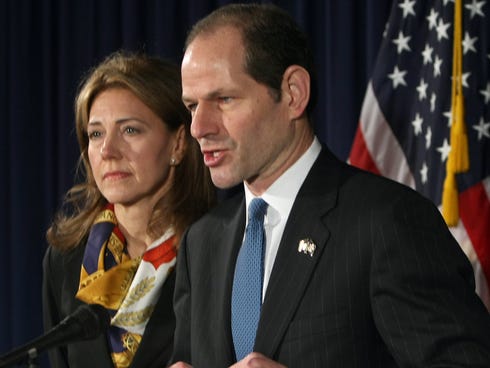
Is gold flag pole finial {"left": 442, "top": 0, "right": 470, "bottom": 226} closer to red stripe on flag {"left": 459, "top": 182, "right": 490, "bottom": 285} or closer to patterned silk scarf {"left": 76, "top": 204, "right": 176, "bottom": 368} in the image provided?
red stripe on flag {"left": 459, "top": 182, "right": 490, "bottom": 285}

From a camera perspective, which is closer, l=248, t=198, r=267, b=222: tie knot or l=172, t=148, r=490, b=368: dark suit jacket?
l=172, t=148, r=490, b=368: dark suit jacket

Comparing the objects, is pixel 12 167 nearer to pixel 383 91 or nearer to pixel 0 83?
pixel 0 83

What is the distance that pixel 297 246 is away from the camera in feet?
5.38

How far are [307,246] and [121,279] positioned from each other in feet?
3.11

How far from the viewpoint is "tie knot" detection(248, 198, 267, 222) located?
172cm

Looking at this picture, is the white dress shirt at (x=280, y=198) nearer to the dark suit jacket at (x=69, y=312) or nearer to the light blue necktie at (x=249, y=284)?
the light blue necktie at (x=249, y=284)

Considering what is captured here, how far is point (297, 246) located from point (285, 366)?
0.22 metres

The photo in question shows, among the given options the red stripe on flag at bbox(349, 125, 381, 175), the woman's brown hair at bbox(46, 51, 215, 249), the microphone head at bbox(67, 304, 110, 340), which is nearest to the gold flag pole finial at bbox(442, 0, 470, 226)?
the red stripe on flag at bbox(349, 125, 381, 175)

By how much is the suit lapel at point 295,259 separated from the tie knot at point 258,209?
66 millimetres

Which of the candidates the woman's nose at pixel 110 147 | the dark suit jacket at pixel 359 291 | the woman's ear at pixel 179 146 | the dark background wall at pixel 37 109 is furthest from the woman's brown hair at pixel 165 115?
the dark background wall at pixel 37 109

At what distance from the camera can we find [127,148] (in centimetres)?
230

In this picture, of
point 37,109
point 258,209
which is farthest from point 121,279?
point 37,109

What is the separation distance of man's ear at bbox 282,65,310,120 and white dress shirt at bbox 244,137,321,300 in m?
0.09

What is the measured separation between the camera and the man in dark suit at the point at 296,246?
1.47m
